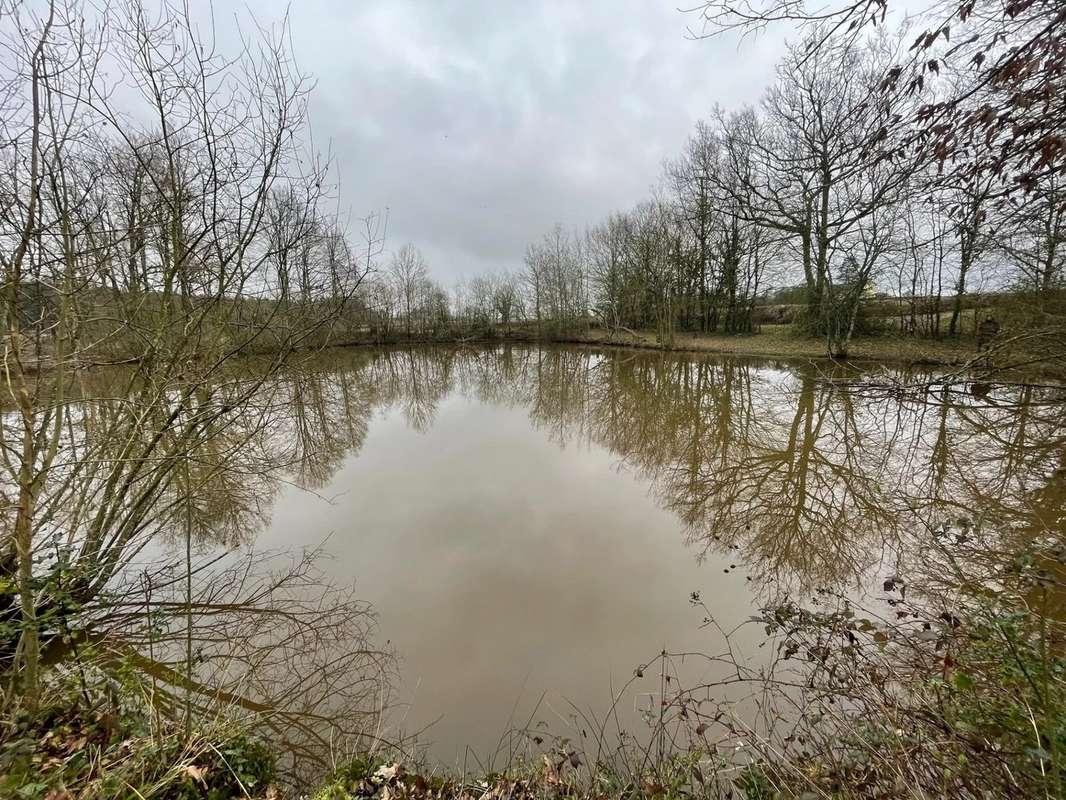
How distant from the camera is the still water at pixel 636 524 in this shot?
2.62 metres

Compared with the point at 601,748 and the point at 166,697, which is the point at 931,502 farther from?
the point at 166,697

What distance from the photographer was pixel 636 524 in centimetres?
448

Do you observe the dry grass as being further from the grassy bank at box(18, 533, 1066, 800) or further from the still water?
the grassy bank at box(18, 533, 1066, 800)

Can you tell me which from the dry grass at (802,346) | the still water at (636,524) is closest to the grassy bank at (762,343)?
the dry grass at (802,346)

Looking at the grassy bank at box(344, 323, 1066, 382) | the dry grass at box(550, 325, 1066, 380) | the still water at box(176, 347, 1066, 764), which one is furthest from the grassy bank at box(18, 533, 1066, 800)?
the dry grass at box(550, 325, 1066, 380)

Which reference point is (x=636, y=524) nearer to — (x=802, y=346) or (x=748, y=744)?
(x=748, y=744)

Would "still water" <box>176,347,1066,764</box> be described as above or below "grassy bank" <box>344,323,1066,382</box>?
below

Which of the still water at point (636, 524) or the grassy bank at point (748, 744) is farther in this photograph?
the still water at point (636, 524)

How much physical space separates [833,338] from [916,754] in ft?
64.4

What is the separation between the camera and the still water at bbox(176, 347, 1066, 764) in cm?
262

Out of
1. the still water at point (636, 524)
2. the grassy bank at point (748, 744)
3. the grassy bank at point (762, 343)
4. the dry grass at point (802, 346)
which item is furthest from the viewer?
the dry grass at point (802, 346)

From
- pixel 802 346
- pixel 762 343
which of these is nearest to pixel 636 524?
pixel 802 346

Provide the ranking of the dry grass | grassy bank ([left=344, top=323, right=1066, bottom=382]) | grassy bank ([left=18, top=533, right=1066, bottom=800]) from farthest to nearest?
the dry grass → grassy bank ([left=344, top=323, right=1066, bottom=382]) → grassy bank ([left=18, top=533, right=1066, bottom=800])

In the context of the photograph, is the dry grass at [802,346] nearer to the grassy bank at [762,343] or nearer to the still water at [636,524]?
the grassy bank at [762,343]
